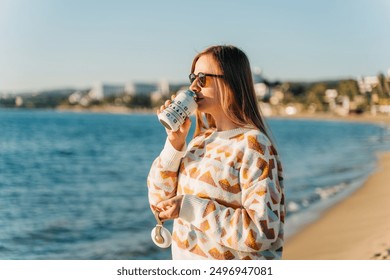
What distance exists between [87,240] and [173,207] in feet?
18.5

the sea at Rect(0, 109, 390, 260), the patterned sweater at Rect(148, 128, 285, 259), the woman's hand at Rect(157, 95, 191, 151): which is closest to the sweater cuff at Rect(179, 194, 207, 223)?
the patterned sweater at Rect(148, 128, 285, 259)

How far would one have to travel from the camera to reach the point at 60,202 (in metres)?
10.8

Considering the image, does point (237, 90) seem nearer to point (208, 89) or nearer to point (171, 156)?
point (208, 89)

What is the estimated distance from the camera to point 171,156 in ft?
4.32

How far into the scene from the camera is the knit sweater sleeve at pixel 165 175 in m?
1.32

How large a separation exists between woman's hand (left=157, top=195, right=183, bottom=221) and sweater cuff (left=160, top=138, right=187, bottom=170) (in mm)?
94

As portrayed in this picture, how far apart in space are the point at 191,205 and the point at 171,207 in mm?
49

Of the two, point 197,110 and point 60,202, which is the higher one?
point 197,110

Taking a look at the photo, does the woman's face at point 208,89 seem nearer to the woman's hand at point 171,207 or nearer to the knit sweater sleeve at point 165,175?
the knit sweater sleeve at point 165,175

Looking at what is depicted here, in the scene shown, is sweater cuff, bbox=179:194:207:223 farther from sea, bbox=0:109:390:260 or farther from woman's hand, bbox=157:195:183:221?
sea, bbox=0:109:390:260

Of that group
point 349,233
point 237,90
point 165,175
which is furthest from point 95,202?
point 237,90

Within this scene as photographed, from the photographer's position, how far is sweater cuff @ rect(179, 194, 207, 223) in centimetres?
125
